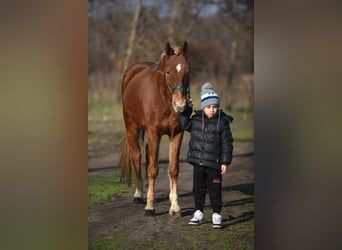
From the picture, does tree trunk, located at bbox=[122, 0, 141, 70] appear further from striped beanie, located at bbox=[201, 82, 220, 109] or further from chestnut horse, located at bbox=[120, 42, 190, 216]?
striped beanie, located at bbox=[201, 82, 220, 109]

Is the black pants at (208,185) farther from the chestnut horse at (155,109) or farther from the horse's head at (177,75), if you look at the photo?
the horse's head at (177,75)

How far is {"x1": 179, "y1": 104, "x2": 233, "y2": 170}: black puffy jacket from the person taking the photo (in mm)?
3533

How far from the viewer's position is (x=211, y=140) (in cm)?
354

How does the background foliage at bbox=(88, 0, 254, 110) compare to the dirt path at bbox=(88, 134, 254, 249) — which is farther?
the background foliage at bbox=(88, 0, 254, 110)

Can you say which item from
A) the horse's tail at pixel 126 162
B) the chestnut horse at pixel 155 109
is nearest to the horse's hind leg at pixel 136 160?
the chestnut horse at pixel 155 109

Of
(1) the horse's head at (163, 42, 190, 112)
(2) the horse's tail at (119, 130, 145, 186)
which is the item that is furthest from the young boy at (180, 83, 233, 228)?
(2) the horse's tail at (119, 130, 145, 186)

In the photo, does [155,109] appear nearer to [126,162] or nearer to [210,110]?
[210,110]

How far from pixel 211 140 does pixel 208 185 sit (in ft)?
1.09

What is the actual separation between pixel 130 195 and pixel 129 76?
3.16 ft

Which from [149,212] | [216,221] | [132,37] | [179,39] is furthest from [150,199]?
[132,37]

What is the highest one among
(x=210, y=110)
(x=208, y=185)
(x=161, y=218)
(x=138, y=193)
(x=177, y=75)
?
(x=177, y=75)

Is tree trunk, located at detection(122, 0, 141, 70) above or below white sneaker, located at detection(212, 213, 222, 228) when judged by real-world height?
above
